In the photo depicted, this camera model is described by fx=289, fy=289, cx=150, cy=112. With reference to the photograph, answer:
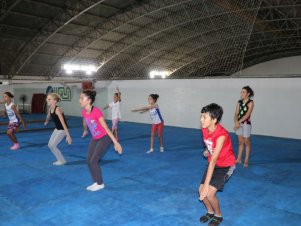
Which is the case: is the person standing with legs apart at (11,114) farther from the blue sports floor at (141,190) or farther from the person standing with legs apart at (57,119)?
the person standing with legs apart at (57,119)

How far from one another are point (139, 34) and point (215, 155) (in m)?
25.1

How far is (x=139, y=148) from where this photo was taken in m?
9.79

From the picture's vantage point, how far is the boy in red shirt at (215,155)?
348 cm

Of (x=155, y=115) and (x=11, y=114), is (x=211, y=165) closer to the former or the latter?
(x=155, y=115)

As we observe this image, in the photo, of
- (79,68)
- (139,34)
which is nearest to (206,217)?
(139,34)

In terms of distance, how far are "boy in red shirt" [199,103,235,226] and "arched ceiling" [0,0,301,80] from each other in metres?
15.6

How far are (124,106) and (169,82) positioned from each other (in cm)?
354

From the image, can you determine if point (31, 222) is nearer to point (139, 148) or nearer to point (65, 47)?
point (139, 148)

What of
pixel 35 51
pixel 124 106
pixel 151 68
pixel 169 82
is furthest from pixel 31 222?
pixel 151 68

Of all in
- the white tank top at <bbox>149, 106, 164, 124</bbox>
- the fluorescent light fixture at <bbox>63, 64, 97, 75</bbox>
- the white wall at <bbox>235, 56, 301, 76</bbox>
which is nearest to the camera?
the white tank top at <bbox>149, 106, 164, 124</bbox>

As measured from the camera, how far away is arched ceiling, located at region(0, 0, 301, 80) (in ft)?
70.3

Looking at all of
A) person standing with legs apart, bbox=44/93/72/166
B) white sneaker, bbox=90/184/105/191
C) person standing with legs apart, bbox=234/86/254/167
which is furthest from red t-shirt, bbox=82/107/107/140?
person standing with legs apart, bbox=234/86/254/167

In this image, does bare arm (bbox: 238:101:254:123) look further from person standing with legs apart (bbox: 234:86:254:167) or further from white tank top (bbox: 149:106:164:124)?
white tank top (bbox: 149:106:164:124)

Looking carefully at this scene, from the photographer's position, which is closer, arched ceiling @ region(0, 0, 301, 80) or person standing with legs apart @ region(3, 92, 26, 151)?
person standing with legs apart @ region(3, 92, 26, 151)
